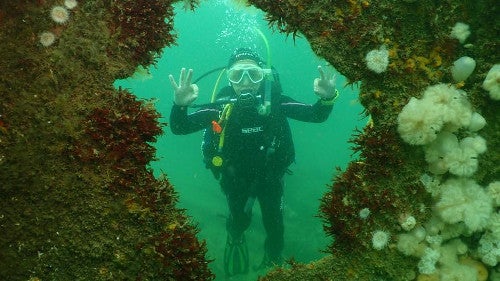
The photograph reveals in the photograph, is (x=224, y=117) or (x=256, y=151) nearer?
(x=224, y=117)

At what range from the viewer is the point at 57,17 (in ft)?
8.89

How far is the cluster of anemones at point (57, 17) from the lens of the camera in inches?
105

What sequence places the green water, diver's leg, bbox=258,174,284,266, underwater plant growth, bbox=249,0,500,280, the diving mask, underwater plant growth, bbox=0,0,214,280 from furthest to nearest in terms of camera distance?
the green water
diver's leg, bbox=258,174,284,266
the diving mask
underwater plant growth, bbox=249,0,500,280
underwater plant growth, bbox=0,0,214,280

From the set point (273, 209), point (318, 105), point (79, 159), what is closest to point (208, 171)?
point (273, 209)

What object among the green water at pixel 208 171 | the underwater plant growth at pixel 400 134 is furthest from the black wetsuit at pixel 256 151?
the underwater plant growth at pixel 400 134

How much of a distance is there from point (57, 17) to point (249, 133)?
6020mm

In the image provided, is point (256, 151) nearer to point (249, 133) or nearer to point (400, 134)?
point (249, 133)

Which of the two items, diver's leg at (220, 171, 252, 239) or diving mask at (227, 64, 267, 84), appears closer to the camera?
diving mask at (227, 64, 267, 84)

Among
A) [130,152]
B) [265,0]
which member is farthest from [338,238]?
[265,0]

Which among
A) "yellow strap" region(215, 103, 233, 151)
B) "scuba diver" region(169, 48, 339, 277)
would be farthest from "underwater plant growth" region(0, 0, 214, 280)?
"yellow strap" region(215, 103, 233, 151)

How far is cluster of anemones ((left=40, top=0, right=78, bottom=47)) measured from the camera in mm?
2658

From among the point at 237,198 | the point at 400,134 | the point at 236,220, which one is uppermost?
the point at 237,198

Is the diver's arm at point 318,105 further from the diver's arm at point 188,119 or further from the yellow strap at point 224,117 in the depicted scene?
the diver's arm at point 188,119

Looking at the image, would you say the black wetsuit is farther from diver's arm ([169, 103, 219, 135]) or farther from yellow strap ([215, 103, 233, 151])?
yellow strap ([215, 103, 233, 151])
